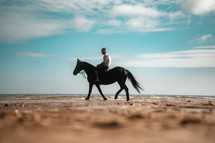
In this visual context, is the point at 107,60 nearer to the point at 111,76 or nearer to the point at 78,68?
the point at 111,76

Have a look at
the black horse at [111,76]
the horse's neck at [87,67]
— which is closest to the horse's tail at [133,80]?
the black horse at [111,76]

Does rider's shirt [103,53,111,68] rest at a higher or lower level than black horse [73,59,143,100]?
higher

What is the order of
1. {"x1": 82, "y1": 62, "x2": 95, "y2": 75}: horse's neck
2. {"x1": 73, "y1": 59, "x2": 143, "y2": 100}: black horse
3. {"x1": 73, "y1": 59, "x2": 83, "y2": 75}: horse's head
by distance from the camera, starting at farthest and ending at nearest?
{"x1": 73, "y1": 59, "x2": 83, "y2": 75}: horse's head
{"x1": 82, "y1": 62, "x2": 95, "y2": 75}: horse's neck
{"x1": 73, "y1": 59, "x2": 143, "y2": 100}: black horse

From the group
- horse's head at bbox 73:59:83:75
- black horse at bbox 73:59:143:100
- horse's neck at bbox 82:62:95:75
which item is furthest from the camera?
horse's head at bbox 73:59:83:75

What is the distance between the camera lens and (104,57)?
1211 cm

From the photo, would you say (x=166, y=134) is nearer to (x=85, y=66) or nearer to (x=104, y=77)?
(x=104, y=77)

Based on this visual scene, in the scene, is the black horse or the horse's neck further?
the horse's neck

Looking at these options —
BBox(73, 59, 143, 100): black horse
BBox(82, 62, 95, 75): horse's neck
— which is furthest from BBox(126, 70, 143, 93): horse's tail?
BBox(82, 62, 95, 75): horse's neck

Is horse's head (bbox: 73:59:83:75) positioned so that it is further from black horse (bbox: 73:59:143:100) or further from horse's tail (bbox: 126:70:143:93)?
horse's tail (bbox: 126:70:143:93)

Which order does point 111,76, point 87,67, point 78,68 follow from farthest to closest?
point 78,68 → point 87,67 → point 111,76

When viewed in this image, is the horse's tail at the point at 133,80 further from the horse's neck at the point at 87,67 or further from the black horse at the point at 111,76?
the horse's neck at the point at 87,67

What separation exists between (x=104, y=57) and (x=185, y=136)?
1005cm

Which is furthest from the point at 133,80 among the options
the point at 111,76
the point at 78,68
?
the point at 78,68

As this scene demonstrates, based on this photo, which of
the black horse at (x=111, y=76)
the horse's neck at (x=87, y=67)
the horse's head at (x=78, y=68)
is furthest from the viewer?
the horse's head at (x=78, y=68)
